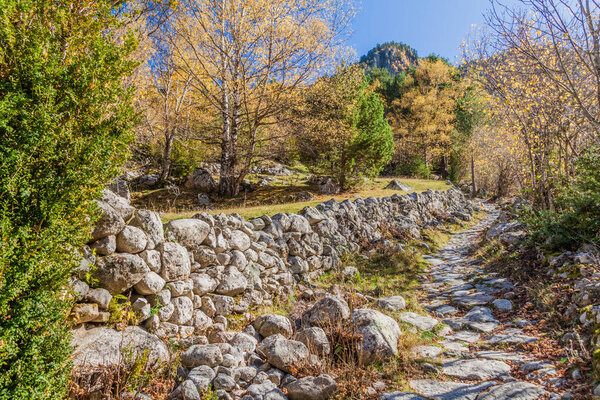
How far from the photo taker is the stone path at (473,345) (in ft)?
10.6

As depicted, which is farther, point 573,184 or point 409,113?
point 409,113

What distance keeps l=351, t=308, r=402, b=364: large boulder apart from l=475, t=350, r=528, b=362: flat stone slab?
101cm

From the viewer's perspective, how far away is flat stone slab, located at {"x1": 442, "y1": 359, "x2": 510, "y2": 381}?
139 inches

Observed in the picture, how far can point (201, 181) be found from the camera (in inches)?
545

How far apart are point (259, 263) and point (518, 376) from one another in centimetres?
409

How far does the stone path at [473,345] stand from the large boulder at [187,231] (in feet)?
10.9

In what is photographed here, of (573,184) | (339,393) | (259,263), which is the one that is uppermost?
(573,184)

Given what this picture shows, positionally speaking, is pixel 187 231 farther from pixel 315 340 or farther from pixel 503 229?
pixel 503 229

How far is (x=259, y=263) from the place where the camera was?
19.8ft

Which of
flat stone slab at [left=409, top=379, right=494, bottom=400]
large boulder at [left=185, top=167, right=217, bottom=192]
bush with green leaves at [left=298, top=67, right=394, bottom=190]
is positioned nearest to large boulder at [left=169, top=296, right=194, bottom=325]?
flat stone slab at [left=409, top=379, right=494, bottom=400]

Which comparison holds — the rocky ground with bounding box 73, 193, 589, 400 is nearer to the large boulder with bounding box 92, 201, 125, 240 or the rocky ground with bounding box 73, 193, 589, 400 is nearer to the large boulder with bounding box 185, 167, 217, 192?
the large boulder with bounding box 92, 201, 125, 240

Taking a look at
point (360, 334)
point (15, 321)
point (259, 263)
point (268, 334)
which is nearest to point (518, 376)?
point (360, 334)

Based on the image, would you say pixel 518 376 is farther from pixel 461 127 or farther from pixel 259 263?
pixel 461 127

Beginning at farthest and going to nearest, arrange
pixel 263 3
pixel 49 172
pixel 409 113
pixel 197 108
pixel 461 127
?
1. pixel 409 113
2. pixel 461 127
3. pixel 197 108
4. pixel 263 3
5. pixel 49 172
